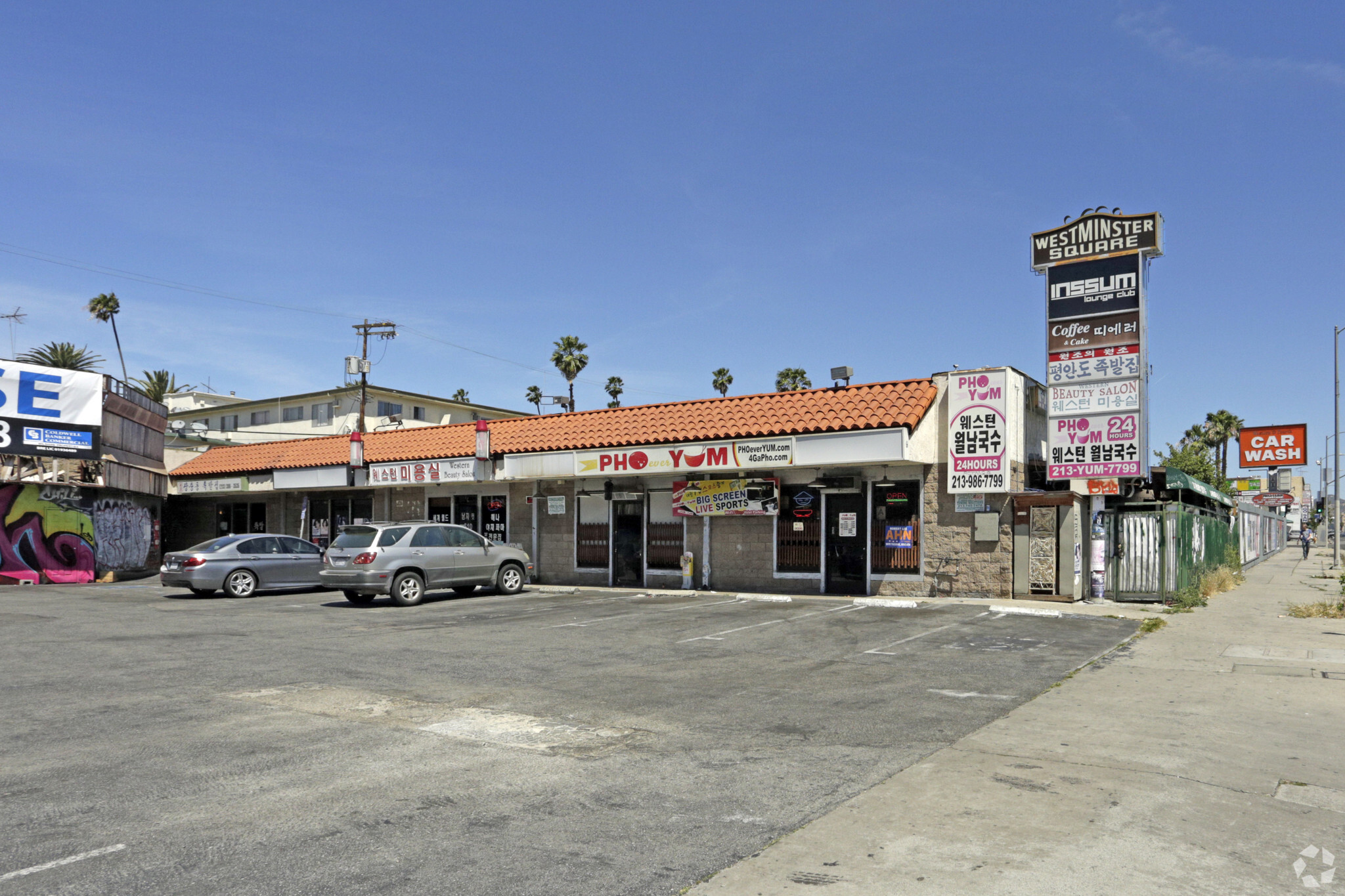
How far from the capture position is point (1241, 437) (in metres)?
42.2

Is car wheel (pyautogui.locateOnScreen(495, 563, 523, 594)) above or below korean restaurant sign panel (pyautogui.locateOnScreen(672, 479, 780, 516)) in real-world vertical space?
below

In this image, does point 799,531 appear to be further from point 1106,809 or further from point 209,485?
point 209,485

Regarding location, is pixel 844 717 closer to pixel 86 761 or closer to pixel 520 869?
pixel 520 869

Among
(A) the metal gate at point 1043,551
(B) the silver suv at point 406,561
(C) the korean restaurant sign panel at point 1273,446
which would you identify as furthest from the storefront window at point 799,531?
Answer: (C) the korean restaurant sign panel at point 1273,446

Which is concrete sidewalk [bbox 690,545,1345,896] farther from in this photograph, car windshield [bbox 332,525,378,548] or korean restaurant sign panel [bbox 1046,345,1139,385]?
car windshield [bbox 332,525,378,548]

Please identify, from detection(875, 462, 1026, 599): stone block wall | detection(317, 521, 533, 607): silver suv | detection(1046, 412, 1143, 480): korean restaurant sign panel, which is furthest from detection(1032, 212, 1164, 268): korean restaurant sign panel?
detection(317, 521, 533, 607): silver suv

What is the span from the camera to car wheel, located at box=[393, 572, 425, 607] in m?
18.8

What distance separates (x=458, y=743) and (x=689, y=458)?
14.8 metres

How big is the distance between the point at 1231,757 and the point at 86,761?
813 cm

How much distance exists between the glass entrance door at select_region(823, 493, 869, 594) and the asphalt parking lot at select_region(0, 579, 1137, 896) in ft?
18.8

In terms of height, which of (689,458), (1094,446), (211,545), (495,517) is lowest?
(211,545)

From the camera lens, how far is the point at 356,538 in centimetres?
1917

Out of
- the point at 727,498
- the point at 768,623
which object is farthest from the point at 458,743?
the point at 727,498

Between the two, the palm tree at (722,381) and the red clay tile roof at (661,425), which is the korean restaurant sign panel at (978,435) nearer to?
the red clay tile roof at (661,425)
